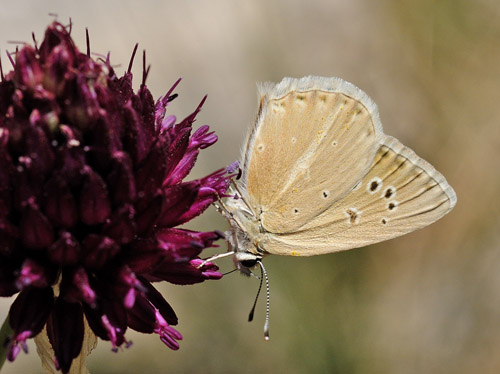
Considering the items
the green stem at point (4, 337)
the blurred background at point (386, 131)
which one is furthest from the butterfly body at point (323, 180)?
the blurred background at point (386, 131)

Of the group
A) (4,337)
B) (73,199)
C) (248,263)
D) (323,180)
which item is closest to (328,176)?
(323,180)

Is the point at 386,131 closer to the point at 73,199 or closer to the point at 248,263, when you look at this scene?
the point at 248,263

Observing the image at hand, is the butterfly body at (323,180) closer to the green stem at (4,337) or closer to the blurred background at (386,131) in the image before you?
the green stem at (4,337)

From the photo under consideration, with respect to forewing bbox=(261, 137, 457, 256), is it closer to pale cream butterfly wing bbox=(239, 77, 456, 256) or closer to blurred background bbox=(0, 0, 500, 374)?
pale cream butterfly wing bbox=(239, 77, 456, 256)

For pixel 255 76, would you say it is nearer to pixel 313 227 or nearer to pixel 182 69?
pixel 182 69

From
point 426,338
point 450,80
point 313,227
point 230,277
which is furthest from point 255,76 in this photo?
point 313,227

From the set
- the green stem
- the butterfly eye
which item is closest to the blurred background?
the butterfly eye
